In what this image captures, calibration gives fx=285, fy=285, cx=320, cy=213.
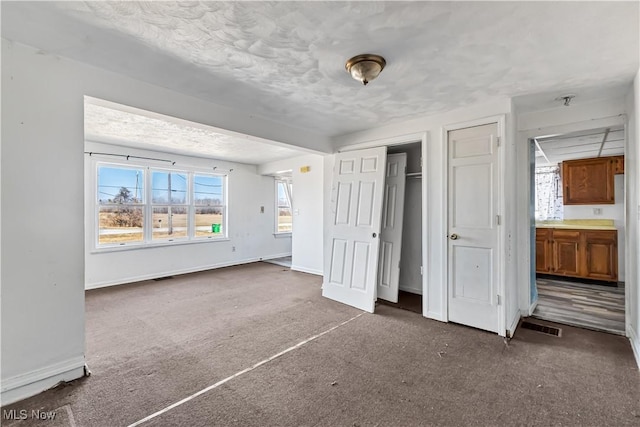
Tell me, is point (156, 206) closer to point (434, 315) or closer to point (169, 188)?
point (169, 188)

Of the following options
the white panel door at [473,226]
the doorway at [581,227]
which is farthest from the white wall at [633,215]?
the doorway at [581,227]

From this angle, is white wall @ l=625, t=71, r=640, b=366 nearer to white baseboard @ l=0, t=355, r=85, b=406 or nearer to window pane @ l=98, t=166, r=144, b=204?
white baseboard @ l=0, t=355, r=85, b=406

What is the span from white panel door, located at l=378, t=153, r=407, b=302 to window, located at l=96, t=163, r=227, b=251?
12.6 feet

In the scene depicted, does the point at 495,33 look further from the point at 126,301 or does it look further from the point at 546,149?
the point at 126,301

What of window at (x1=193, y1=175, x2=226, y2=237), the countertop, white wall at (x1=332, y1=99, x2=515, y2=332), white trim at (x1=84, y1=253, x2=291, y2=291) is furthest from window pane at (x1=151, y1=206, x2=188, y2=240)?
the countertop

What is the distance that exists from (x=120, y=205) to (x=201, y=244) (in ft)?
5.24

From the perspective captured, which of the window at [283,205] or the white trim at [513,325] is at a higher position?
the window at [283,205]

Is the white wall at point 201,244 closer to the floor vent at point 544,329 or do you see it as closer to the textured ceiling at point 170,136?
the textured ceiling at point 170,136

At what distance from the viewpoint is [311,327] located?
2984 mm

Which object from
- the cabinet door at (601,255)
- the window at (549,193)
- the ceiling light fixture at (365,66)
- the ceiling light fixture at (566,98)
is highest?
the ceiling light fixture at (566,98)

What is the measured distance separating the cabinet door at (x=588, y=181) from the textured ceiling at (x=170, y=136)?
4.86 meters

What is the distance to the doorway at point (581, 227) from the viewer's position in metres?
3.95

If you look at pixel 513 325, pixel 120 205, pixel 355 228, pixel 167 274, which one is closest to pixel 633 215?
pixel 513 325

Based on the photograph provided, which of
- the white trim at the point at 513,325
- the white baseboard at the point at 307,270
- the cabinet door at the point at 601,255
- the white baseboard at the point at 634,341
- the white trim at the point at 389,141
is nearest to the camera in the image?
the white baseboard at the point at 634,341
